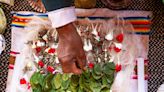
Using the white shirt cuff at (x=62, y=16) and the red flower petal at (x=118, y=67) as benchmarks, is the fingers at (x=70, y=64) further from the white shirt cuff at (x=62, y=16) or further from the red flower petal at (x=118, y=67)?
the red flower petal at (x=118, y=67)

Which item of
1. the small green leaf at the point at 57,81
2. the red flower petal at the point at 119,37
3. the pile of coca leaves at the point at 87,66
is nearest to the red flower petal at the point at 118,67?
the pile of coca leaves at the point at 87,66

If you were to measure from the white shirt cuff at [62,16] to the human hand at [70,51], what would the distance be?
0.6 inches

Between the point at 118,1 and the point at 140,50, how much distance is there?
211mm

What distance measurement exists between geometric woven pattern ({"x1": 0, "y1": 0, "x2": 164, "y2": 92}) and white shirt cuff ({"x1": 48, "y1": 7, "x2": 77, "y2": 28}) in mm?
493

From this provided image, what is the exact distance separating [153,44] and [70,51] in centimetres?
52

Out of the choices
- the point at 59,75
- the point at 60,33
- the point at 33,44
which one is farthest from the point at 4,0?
the point at 60,33

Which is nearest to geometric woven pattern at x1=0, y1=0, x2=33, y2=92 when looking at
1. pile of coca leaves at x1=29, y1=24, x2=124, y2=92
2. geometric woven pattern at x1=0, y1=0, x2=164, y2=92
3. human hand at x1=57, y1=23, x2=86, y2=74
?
geometric woven pattern at x1=0, y1=0, x2=164, y2=92

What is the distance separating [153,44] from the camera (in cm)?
124

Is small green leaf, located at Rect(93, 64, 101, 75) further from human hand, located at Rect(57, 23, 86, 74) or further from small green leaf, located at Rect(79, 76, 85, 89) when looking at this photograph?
human hand, located at Rect(57, 23, 86, 74)

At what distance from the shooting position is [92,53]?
1192 millimetres

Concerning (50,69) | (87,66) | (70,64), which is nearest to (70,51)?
(70,64)

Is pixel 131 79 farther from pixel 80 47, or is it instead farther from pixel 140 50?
pixel 80 47

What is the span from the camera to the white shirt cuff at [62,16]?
0.80 m

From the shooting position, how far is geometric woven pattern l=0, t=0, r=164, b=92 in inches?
47.2
